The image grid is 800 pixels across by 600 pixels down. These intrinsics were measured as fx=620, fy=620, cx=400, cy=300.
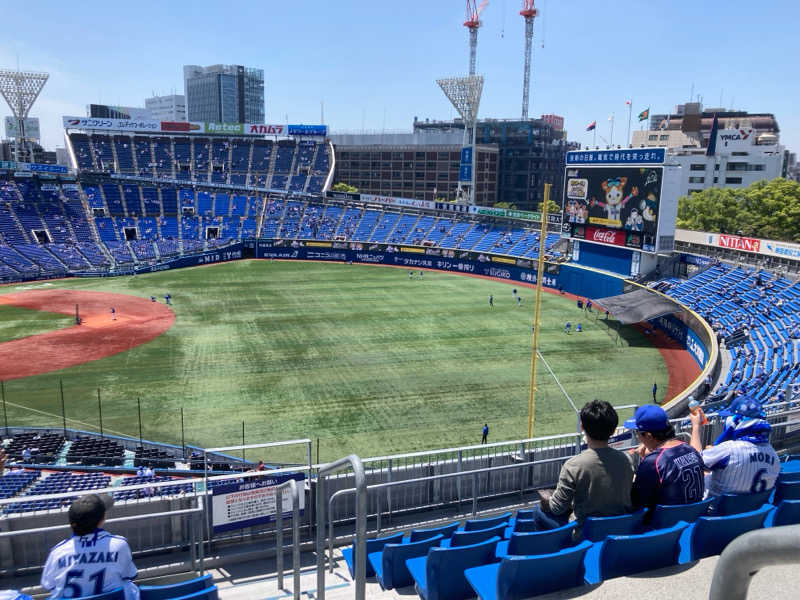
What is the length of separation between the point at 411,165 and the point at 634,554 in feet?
397

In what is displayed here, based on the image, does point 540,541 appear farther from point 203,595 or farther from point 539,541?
point 203,595

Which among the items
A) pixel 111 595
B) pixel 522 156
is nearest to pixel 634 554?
pixel 111 595

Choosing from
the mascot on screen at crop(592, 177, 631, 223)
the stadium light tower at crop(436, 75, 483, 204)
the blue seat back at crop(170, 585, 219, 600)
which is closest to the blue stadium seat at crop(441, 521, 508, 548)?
the blue seat back at crop(170, 585, 219, 600)

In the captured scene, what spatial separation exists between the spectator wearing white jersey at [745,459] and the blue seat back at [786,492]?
38 cm

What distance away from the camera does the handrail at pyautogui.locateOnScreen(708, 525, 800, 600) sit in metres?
2.26

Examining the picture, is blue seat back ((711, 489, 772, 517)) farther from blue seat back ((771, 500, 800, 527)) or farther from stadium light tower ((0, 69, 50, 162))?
stadium light tower ((0, 69, 50, 162))

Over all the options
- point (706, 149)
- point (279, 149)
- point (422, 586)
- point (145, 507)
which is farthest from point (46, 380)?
point (706, 149)

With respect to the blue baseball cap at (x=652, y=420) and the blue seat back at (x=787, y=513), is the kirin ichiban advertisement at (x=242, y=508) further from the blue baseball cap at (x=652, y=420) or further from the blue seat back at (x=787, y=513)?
the blue seat back at (x=787, y=513)

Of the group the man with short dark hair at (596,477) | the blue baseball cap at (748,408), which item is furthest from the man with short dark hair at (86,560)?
the blue baseball cap at (748,408)

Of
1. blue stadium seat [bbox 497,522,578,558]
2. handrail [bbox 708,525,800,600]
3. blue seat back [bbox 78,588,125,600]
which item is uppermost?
handrail [bbox 708,525,800,600]

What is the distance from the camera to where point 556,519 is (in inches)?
232

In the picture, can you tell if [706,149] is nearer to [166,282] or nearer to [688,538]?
[166,282]

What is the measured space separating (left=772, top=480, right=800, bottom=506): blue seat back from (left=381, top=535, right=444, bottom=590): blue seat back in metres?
3.75

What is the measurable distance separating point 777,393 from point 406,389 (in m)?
15.9
